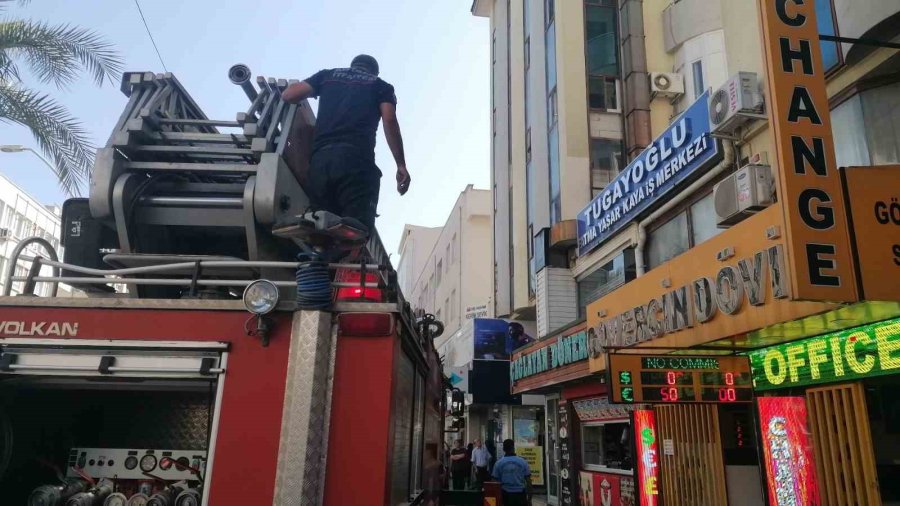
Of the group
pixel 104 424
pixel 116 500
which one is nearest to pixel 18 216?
pixel 104 424

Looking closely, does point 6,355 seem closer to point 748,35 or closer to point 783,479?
point 783,479

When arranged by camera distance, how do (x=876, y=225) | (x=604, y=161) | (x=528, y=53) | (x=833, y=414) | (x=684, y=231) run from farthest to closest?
1. (x=528, y=53)
2. (x=604, y=161)
3. (x=684, y=231)
4. (x=833, y=414)
5. (x=876, y=225)

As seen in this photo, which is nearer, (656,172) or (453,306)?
(656,172)

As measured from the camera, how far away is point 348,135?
4379 millimetres

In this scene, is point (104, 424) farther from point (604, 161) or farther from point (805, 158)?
point (604, 161)

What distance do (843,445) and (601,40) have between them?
15.5m

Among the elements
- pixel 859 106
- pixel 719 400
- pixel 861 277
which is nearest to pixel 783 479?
pixel 719 400

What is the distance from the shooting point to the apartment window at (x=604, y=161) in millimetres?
18203

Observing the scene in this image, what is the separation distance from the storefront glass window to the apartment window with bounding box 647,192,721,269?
11.3ft

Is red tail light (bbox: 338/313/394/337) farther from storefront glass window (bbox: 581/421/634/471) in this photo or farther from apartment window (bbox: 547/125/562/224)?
apartment window (bbox: 547/125/562/224)

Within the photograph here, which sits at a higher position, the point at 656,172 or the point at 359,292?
the point at 656,172

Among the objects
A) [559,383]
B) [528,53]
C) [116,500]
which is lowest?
[116,500]

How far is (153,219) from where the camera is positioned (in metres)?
4.20

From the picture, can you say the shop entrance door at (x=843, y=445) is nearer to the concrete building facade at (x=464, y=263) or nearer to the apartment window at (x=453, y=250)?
the concrete building facade at (x=464, y=263)
